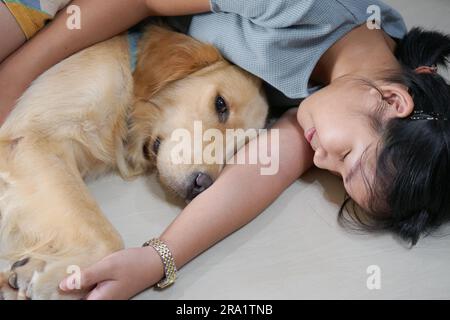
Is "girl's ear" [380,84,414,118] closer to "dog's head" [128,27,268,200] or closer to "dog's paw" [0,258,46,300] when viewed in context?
"dog's head" [128,27,268,200]

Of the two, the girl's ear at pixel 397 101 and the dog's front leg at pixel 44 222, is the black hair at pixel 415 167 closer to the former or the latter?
the girl's ear at pixel 397 101

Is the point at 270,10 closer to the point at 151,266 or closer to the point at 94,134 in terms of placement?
the point at 94,134

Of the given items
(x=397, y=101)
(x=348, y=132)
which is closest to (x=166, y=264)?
(x=348, y=132)

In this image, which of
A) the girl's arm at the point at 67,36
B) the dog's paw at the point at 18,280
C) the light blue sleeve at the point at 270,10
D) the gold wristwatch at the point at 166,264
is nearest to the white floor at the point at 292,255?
the gold wristwatch at the point at 166,264

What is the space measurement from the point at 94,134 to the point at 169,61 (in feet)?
0.95

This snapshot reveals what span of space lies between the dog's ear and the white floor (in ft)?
0.90

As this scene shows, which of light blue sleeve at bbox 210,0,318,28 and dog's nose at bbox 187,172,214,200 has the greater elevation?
light blue sleeve at bbox 210,0,318,28

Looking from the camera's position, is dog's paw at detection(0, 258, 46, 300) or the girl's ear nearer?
dog's paw at detection(0, 258, 46, 300)

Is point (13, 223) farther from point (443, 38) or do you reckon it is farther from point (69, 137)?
point (443, 38)

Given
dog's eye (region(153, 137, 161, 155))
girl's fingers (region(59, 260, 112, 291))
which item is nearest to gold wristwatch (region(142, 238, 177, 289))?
girl's fingers (region(59, 260, 112, 291))

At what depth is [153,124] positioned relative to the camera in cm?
154

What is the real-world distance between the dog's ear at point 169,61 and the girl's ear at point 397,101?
1.57 ft

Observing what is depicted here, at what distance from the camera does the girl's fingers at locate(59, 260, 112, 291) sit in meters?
1.11

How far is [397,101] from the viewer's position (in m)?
1.35
